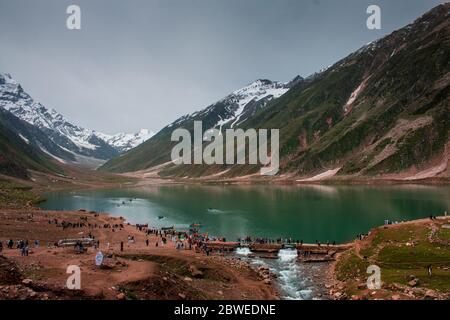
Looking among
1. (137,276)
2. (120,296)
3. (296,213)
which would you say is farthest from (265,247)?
(120,296)

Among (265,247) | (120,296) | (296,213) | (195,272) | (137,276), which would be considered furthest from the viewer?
(296,213)

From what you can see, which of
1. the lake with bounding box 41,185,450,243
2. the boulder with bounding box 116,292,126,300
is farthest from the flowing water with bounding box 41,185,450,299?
the boulder with bounding box 116,292,126,300

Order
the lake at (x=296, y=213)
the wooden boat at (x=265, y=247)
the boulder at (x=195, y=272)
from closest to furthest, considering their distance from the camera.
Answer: the boulder at (x=195, y=272) < the wooden boat at (x=265, y=247) < the lake at (x=296, y=213)

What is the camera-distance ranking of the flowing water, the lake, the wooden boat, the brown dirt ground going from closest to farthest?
the brown dirt ground
the flowing water
the wooden boat
the lake

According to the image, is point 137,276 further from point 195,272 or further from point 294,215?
point 294,215

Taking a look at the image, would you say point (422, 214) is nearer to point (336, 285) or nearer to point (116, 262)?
point (336, 285)

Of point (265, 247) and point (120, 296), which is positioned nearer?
point (120, 296)

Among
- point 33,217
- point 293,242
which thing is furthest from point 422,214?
point 33,217

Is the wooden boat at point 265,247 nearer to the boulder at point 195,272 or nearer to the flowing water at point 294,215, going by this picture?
the flowing water at point 294,215

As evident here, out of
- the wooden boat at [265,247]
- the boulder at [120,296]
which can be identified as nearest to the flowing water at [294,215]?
the wooden boat at [265,247]

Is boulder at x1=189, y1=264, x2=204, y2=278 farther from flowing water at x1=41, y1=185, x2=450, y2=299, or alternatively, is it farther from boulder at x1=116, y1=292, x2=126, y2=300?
boulder at x1=116, y1=292, x2=126, y2=300

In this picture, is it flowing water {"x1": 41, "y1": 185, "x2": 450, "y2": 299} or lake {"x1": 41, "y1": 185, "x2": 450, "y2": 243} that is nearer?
flowing water {"x1": 41, "y1": 185, "x2": 450, "y2": 299}
